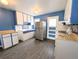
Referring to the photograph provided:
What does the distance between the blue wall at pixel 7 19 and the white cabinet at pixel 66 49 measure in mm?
3470

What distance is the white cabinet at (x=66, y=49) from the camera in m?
1.35

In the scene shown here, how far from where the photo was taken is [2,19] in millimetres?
3586

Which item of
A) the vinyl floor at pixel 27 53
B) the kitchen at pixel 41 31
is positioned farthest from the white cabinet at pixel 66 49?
the vinyl floor at pixel 27 53

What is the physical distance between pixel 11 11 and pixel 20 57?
3.11 m

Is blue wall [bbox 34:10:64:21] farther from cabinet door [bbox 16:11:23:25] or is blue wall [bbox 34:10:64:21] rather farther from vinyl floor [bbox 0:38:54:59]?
vinyl floor [bbox 0:38:54:59]

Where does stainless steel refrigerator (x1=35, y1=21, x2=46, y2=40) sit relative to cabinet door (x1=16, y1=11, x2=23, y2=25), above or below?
below

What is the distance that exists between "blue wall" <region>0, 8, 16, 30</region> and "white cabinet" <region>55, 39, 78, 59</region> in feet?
11.4

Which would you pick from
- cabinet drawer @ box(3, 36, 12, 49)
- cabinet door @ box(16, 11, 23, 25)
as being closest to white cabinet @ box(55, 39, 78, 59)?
cabinet drawer @ box(3, 36, 12, 49)

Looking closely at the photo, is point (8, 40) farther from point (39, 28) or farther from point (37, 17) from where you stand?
point (37, 17)

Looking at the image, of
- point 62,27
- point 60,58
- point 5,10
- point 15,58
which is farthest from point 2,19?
point 60,58

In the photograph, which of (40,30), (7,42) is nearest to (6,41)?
(7,42)

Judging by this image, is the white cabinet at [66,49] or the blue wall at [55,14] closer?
the white cabinet at [66,49]

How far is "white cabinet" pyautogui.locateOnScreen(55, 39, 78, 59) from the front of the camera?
1.35m

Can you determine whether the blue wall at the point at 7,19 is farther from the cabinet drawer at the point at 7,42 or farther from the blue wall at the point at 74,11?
the blue wall at the point at 74,11
